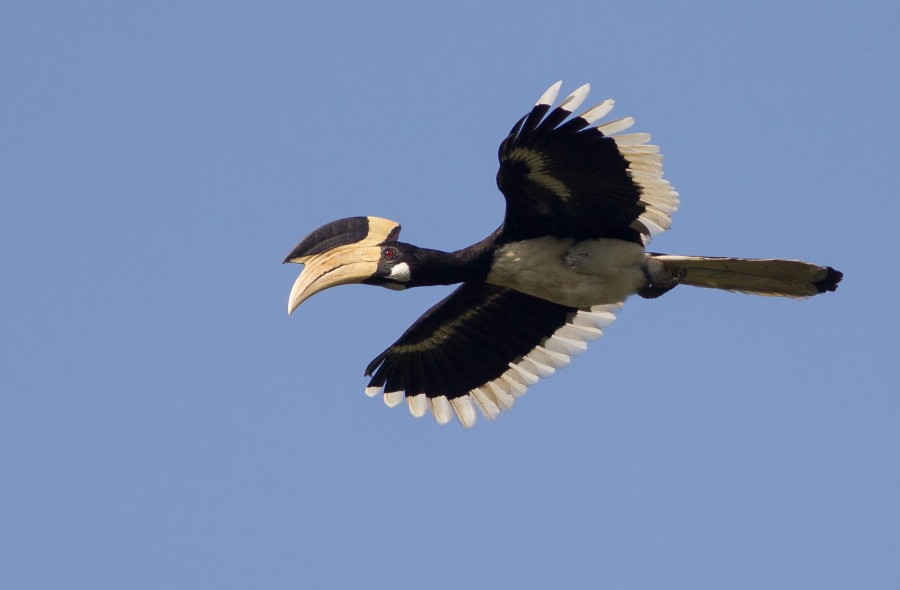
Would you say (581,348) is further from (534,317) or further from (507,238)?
(507,238)

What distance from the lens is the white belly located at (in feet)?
35.8

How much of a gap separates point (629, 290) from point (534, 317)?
4.10 ft

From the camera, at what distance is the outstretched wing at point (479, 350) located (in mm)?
12008

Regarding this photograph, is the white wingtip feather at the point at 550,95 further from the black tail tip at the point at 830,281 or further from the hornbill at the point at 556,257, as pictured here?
the black tail tip at the point at 830,281

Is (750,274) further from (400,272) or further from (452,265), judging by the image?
(400,272)

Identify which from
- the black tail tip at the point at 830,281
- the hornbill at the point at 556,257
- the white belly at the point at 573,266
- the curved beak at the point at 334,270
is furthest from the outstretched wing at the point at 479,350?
the black tail tip at the point at 830,281

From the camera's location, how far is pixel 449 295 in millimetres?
12016

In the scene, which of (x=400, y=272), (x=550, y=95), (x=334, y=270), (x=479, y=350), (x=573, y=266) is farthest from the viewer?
(x=479, y=350)

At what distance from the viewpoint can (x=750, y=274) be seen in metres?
10.7

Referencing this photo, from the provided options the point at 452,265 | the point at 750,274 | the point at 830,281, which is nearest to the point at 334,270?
the point at 452,265

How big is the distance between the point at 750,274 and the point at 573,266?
1.26 metres

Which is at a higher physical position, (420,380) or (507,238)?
(507,238)

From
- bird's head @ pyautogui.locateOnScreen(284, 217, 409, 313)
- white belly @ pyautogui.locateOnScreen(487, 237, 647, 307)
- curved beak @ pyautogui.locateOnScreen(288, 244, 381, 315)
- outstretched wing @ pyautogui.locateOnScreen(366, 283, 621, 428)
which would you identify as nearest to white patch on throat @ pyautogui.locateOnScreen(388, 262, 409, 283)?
bird's head @ pyautogui.locateOnScreen(284, 217, 409, 313)

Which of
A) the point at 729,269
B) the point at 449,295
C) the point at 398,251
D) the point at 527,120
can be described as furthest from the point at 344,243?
the point at 729,269
